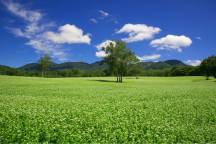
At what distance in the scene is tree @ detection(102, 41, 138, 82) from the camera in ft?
306

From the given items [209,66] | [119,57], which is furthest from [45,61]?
[209,66]

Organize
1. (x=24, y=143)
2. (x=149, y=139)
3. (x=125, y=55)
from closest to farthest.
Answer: (x=24, y=143) → (x=149, y=139) → (x=125, y=55)

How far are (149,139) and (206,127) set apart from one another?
5041mm

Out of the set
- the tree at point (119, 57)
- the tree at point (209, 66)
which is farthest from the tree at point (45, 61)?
the tree at point (209, 66)

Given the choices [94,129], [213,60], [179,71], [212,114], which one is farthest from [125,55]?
[179,71]

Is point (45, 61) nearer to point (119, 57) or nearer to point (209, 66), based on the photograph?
point (119, 57)

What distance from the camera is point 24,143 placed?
12.9m

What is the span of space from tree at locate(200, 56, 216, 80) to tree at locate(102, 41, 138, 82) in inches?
1541

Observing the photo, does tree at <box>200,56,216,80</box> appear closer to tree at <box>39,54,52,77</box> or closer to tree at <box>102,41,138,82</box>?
tree at <box>102,41,138,82</box>

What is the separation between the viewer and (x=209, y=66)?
376 feet

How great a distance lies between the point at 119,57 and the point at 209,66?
149 ft

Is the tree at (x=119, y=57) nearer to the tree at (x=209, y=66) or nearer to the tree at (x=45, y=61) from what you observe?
the tree at (x=209, y=66)

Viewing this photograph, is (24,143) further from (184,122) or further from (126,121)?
(184,122)

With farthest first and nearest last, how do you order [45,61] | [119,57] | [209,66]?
[45,61]
[209,66]
[119,57]
